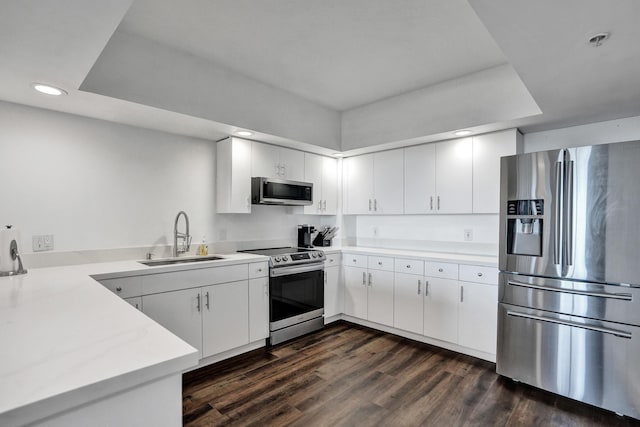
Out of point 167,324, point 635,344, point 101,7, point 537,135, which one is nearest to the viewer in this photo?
point 101,7

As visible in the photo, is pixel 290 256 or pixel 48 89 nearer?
pixel 48 89

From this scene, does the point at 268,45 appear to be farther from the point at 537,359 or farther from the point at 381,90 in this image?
the point at 537,359

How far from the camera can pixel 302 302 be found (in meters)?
3.56

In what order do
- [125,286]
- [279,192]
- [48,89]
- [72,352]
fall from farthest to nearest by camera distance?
[279,192]
[125,286]
[48,89]
[72,352]

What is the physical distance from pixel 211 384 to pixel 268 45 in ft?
8.88

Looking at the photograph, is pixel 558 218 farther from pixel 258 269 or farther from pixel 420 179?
pixel 258 269

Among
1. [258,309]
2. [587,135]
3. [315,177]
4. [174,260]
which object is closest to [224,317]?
[258,309]

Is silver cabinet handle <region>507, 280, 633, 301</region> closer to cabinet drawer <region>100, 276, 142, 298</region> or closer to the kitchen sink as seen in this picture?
the kitchen sink

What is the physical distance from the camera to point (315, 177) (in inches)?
162

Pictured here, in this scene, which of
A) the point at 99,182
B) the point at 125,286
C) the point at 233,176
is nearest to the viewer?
the point at 125,286

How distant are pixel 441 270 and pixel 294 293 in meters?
1.54

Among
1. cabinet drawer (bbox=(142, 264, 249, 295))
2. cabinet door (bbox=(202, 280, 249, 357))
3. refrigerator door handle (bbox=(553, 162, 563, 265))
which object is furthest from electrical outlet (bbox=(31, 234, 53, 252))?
refrigerator door handle (bbox=(553, 162, 563, 265))

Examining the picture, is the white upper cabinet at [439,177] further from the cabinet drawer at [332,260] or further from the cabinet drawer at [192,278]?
the cabinet drawer at [192,278]

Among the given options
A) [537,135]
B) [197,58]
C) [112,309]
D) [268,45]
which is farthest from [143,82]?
[537,135]
